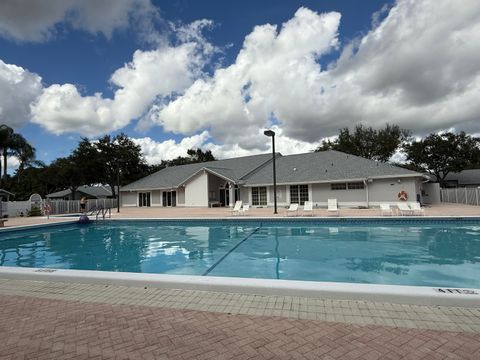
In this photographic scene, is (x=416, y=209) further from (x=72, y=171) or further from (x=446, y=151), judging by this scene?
(x=72, y=171)

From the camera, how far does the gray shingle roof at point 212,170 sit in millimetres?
29633

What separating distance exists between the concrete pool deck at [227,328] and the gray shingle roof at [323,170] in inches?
776

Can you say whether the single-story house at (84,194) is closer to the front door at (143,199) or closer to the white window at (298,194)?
the front door at (143,199)

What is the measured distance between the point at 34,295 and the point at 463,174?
5865cm

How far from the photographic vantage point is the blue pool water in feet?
23.4

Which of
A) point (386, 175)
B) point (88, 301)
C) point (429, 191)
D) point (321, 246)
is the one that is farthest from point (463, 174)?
point (88, 301)

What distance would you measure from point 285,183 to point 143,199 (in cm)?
1940

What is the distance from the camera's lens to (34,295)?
4727 mm

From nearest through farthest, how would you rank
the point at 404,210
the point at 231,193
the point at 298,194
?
1. the point at 404,210
2. the point at 298,194
3. the point at 231,193

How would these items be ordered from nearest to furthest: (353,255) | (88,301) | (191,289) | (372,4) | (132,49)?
(88,301) < (191,289) < (353,255) < (372,4) < (132,49)

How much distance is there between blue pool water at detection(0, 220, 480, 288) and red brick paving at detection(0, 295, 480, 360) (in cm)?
345

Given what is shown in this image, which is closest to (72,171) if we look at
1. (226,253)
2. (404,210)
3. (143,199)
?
(143,199)

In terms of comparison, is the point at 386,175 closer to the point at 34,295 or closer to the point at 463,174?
the point at 34,295

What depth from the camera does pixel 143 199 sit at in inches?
1428
